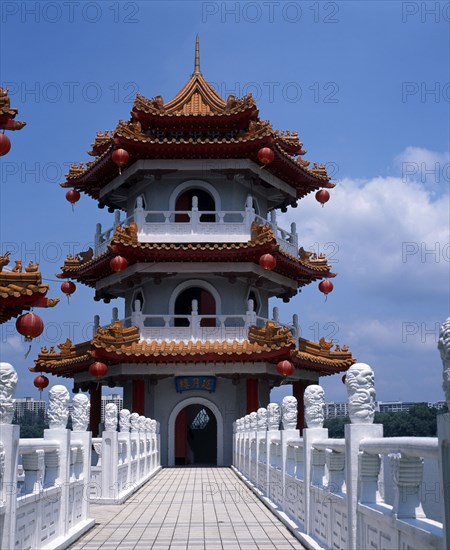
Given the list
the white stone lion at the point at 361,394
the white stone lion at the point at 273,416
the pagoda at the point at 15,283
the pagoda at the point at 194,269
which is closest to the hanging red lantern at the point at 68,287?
the pagoda at the point at 194,269

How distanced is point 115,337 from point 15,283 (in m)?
6.92

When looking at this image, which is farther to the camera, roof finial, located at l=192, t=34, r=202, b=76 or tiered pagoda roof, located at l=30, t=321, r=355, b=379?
roof finial, located at l=192, t=34, r=202, b=76

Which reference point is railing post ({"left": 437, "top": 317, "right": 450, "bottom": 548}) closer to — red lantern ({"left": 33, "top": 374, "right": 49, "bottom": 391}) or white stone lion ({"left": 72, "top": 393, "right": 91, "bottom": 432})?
white stone lion ({"left": 72, "top": 393, "right": 91, "bottom": 432})

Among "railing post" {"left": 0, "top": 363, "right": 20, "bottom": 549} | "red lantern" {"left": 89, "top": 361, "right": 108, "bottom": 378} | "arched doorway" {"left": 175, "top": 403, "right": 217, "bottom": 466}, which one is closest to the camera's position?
"railing post" {"left": 0, "top": 363, "right": 20, "bottom": 549}

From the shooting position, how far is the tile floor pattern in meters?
8.87

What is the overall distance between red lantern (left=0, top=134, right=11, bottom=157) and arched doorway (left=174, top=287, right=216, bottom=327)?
10493 millimetres

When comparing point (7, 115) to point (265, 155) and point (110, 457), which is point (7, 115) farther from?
point (265, 155)

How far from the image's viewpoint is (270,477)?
13039 mm

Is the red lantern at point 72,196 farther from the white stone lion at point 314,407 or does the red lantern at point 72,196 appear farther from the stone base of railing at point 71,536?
the white stone lion at point 314,407

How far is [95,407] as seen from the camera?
86.5 ft

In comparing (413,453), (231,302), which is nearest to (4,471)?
(413,453)

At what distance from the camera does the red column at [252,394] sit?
23.3 metres

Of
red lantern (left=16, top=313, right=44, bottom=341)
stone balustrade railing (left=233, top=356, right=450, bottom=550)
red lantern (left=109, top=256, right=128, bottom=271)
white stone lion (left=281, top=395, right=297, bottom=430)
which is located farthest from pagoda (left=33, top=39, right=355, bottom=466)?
stone balustrade railing (left=233, top=356, right=450, bottom=550)

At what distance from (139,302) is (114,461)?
385 inches
